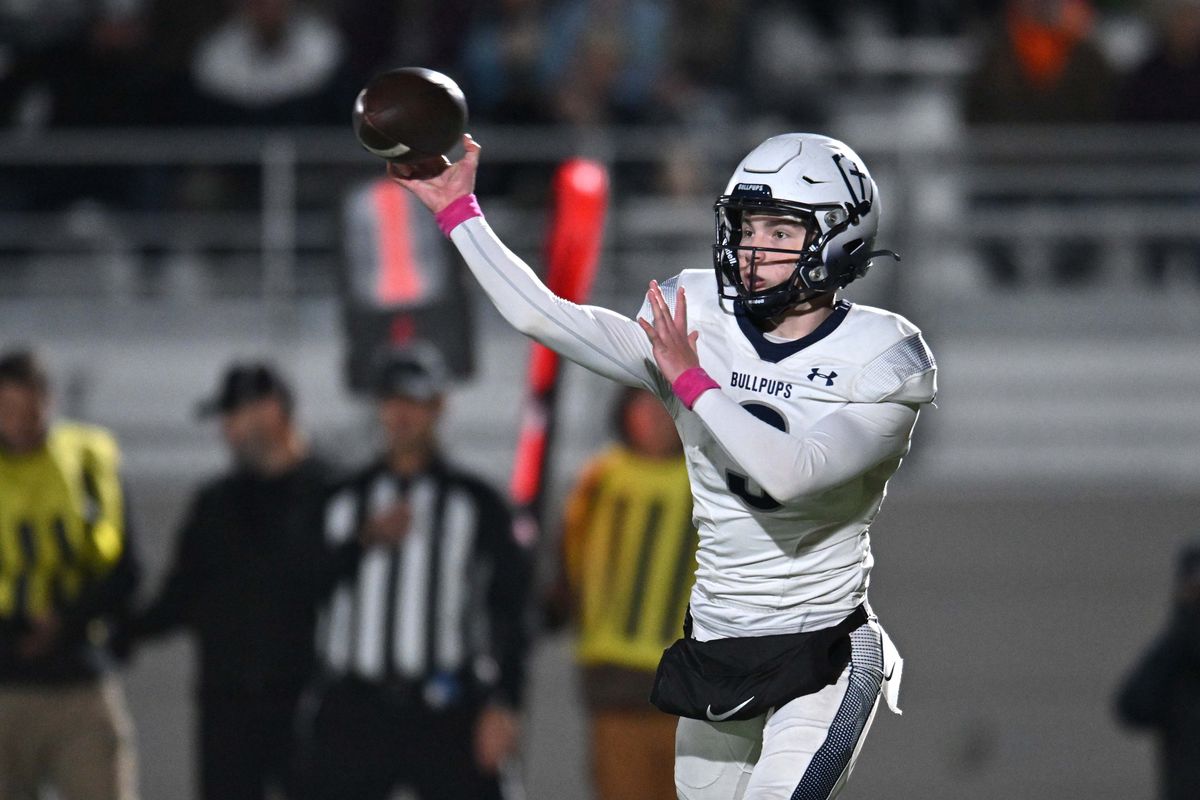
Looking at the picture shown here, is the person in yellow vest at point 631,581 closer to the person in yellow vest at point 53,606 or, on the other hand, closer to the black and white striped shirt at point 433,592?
the black and white striped shirt at point 433,592

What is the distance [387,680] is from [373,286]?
123 centimetres

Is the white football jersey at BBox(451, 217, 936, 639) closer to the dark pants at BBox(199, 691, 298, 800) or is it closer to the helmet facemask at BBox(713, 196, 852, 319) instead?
the helmet facemask at BBox(713, 196, 852, 319)

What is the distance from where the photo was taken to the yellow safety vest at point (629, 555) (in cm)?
607

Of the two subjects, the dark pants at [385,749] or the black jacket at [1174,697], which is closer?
the dark pants at [385,749]

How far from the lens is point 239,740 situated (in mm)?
6055

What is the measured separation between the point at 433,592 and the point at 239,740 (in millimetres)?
815

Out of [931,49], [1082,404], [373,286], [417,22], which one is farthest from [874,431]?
[931,49]

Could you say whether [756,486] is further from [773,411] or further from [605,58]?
[605,58]

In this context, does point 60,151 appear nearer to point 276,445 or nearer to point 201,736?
point 276,445

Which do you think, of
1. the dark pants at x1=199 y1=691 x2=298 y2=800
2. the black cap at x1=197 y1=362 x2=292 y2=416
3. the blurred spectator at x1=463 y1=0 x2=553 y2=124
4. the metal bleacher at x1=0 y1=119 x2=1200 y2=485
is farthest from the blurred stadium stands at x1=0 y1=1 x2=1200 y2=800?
the dark pants at x1=199 y1=691 x2=298 y2=800

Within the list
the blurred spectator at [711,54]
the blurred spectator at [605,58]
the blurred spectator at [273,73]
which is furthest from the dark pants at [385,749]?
the blurred spectator at [711,54]

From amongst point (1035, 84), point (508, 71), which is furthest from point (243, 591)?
point (1035, 84)

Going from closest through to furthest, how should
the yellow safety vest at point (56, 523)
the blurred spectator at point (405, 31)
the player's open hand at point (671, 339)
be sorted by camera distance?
the player's open hand at point (671, 339) < the yellow safety vest at point (56, 523) < the blurred spectator at point (405, 31)

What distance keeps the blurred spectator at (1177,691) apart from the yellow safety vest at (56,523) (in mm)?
3190
